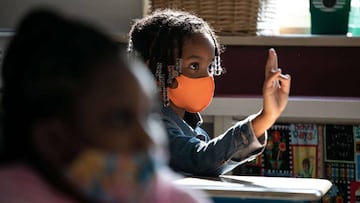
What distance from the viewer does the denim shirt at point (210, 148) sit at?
1.43m

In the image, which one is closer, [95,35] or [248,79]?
[95,35]

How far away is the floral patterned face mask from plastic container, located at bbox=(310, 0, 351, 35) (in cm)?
191

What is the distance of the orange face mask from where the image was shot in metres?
1.58

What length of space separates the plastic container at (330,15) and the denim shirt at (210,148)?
3.07 feet

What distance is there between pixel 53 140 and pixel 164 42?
1.08 meters

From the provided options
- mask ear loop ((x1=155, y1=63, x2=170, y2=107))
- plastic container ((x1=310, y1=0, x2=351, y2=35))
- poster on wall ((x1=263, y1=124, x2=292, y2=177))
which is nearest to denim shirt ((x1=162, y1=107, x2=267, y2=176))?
mask ear loop ((x1=155, y1=63, x2=170, y2=107))

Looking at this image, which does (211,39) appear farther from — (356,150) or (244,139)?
Answer: (356,150)

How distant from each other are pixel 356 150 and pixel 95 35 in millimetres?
1736

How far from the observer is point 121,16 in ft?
8.43

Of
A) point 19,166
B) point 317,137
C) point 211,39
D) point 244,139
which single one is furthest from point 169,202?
point 317,137

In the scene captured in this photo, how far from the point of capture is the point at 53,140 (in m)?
0.53

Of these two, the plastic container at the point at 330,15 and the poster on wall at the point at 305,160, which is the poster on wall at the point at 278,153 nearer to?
the poster on wall at the point at 305,160

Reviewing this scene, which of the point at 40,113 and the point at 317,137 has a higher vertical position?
the point at 40,113

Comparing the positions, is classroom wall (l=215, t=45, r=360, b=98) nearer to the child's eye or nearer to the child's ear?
the child's eye
